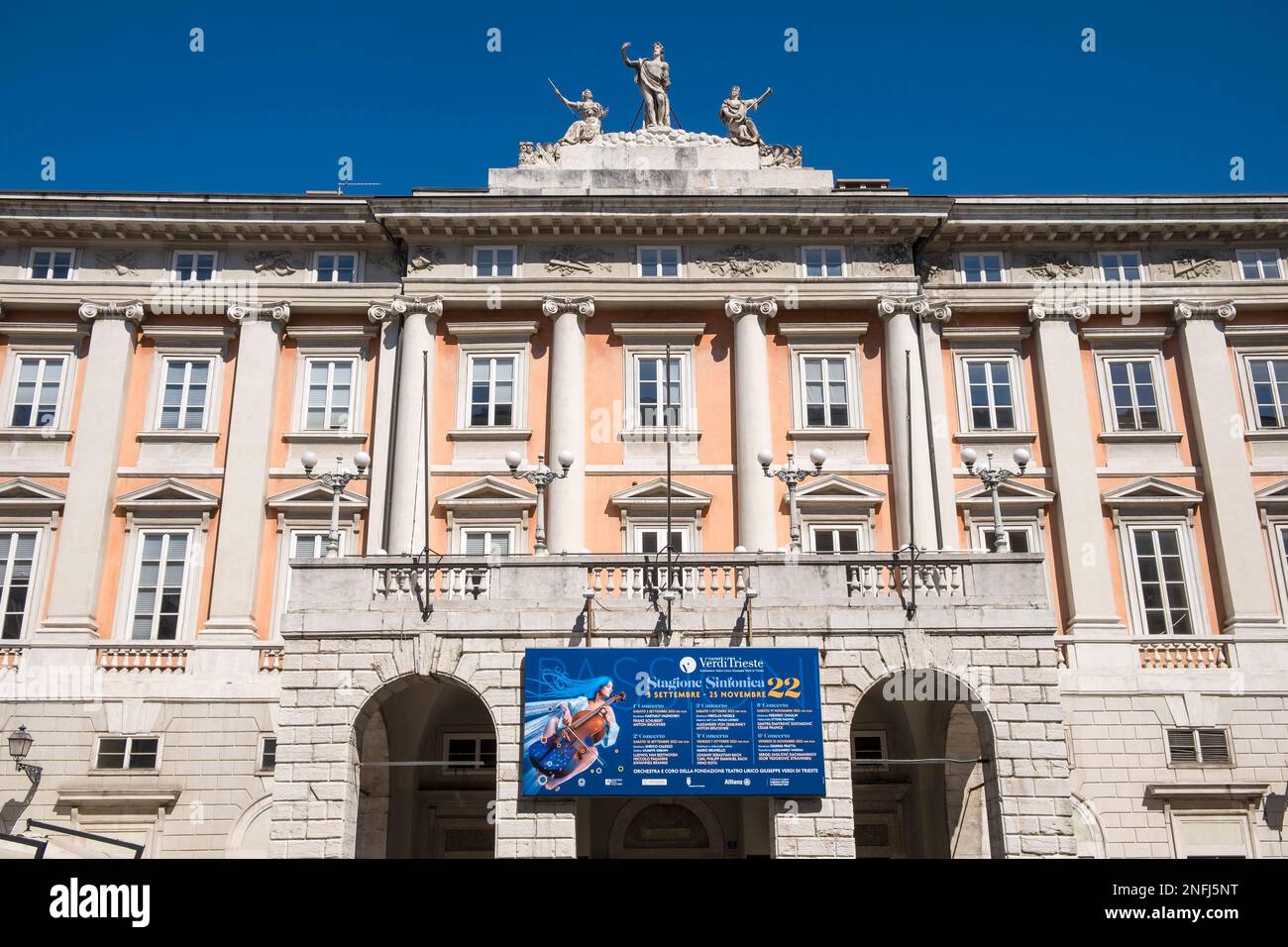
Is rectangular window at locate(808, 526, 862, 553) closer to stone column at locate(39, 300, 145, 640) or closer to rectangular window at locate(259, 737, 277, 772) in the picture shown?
rectangular window at locate(259, 737, 277, 772)

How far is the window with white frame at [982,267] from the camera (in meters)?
33.2

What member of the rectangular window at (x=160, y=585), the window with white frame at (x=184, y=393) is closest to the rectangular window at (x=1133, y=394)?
the window with white frame at (x=184, y=393)

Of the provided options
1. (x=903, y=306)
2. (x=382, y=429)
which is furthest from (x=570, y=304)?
(x=903, y=306)

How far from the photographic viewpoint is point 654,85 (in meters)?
35.4

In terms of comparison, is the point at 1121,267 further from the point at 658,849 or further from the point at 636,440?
the point at 658,849

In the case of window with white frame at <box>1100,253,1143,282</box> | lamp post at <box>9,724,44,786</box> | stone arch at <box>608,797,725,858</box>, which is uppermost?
window with white frame at <box>1100,253,1143,282</box>

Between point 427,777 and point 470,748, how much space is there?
1.23m

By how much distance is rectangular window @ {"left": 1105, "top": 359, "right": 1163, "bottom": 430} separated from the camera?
105 feet

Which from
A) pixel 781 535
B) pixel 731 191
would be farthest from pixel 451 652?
pixel 731 191

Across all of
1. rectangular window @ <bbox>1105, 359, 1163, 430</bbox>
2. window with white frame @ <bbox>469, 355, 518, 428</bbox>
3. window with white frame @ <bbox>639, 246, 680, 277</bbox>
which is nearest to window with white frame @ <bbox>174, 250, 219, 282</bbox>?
window with white frame @ <bbox>469, 355, 518, 428</bbox>

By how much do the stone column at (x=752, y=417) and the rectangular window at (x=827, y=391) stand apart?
1.25m

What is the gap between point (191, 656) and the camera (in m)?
28.7

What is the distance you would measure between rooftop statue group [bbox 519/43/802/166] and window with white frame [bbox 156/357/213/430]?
10786 mm

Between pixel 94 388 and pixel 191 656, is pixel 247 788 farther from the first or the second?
pixel 94 388
